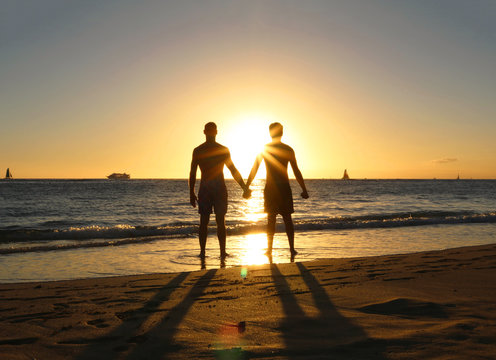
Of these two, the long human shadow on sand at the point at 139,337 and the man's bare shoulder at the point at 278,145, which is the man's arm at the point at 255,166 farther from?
the long human shadow on sand at the point at 139,337

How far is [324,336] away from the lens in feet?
9.42

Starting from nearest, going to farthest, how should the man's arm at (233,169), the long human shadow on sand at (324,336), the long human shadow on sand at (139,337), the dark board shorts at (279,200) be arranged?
the long human shadow on sand at (324,336), the long human shadow on sand at (139,337), the man's arm at (233,169), the dark board shorts at (279,200)

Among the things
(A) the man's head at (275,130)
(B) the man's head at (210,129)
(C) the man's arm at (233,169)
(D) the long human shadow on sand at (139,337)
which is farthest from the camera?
(C) the man's arm at (233,169)

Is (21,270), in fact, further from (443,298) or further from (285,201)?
(443,298)

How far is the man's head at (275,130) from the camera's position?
22.4ft

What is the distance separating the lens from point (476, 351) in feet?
8.14

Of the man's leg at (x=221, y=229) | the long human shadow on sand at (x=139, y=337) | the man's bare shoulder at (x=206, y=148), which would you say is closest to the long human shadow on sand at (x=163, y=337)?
the long human shadow on sand at (x=139, y=337)

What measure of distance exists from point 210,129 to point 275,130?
1114 millimetres

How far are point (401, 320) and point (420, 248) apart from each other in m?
6.41

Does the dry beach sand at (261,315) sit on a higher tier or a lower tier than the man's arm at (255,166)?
lower

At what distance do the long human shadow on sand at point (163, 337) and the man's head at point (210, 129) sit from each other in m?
3.26

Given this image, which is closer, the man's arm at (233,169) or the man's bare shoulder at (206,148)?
the man's bare shoulder at (206,148)

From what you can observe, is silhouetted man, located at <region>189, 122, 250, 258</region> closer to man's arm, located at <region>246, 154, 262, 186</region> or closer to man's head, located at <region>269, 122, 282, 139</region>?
man's arm, located at <region>246, 154, 262, 186</region>

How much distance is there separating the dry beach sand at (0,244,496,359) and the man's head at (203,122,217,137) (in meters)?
2.38
